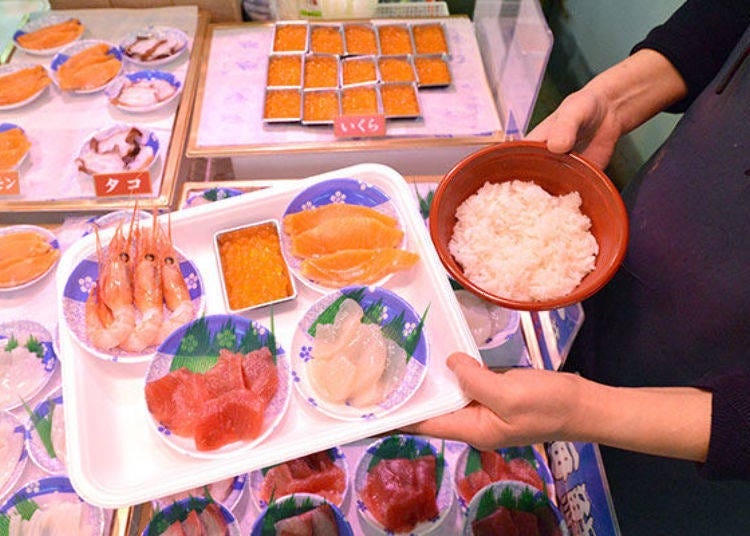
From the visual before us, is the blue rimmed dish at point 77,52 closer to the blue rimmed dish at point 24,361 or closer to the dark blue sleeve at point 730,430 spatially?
the blue rimmed dish at point 24,361

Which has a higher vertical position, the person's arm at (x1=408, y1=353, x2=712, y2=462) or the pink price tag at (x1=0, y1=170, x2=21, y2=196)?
the person's arm at (x1=408, y1=353, x2=712, y2=462)

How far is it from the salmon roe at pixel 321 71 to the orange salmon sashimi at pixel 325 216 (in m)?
1.30

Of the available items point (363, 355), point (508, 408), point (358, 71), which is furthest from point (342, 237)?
point (358, 71)

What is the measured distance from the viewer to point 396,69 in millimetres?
2793

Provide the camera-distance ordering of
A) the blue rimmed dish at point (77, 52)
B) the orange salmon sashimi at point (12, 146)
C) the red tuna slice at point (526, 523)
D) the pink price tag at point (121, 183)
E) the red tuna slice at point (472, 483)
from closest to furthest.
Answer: the red tuna slice at point (526, 523) < the red tuna slice at point (472, 483) < the pink price tag at point (121, 183) < the orange salmon sashimi at point (12, 146) < the blue rimmed dish at point (77, 52)

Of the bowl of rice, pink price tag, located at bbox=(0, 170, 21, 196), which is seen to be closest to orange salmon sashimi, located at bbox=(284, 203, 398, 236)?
the bowl of rice

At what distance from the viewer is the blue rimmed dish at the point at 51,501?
58.9 inches

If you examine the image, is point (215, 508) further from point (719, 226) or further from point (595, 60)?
point (595, 60)

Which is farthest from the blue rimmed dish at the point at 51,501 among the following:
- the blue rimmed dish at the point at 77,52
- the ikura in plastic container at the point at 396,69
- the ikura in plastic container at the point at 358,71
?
the ikura in plastic container at the point at 396,69

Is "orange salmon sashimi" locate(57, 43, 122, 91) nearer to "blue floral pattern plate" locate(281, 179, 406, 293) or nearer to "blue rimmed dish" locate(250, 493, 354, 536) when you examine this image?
"blue floral pattern plate" locate(281, 179, 406, 293)

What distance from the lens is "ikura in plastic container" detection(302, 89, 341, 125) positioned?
2.54 metres

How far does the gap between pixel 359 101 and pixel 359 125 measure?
268 millimetres

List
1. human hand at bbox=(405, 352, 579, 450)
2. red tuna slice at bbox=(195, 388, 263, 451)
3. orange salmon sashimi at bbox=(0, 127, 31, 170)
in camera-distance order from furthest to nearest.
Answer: orange salmon sashimi at bbox=(0, 127, 31, 170), red tuna slice at bbox=(195, 388, 263, 451), human hand at bbox=(405, 352, 579, 450)

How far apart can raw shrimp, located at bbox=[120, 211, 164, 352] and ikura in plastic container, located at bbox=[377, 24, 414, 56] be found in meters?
1.87
